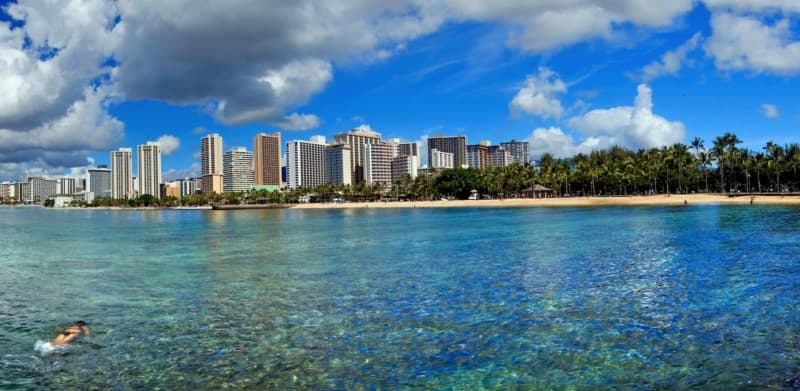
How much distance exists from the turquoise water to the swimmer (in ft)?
1.07

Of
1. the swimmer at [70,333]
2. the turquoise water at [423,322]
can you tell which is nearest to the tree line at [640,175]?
the turquoise water at [423,322]

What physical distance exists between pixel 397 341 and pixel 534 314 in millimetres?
4281

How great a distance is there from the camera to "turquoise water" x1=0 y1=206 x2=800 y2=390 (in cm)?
971

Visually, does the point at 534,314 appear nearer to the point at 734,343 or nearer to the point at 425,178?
the point at 734,343

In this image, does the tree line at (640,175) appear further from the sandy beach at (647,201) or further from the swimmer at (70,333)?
the swimmer at (70,333)

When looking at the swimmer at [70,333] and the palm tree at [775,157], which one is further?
the palm tree at [775,157]

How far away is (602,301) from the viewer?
50.5ft

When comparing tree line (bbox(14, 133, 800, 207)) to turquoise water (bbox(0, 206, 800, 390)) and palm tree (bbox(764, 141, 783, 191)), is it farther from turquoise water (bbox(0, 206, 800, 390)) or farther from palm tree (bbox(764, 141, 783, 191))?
turquoise water (bbox(0, 206, 800, 390))

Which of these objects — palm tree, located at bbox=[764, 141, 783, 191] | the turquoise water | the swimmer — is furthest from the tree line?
the swimmer

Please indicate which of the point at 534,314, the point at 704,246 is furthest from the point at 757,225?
the point at 534,314

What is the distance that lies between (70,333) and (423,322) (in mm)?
8874

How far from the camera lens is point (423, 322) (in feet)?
44.2

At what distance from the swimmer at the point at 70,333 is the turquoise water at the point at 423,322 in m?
0.33

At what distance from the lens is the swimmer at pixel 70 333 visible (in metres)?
12.5
